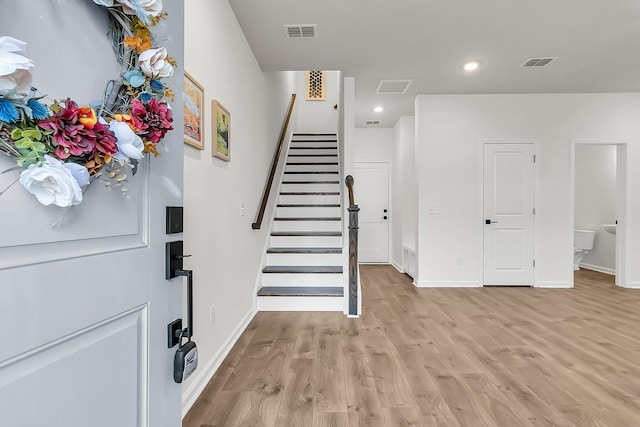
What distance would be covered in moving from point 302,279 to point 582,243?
217 inches

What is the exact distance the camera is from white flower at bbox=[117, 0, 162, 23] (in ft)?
2.17

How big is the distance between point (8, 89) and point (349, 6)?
109 inches

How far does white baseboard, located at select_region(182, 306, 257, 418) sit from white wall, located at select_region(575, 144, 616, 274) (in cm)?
668

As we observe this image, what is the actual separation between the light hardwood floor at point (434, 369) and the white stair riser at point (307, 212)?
5.01 ft

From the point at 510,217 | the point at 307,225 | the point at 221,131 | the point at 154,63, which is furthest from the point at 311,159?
the point at 154,63

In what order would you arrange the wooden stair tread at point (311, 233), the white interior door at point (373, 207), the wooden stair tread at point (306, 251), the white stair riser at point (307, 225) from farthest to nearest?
the white interior door at point (373, 207) < the white stair riser at point (307, 225) < the wooden stair tread at point (311, 233) < the wooden stair tread at point (306, 251)

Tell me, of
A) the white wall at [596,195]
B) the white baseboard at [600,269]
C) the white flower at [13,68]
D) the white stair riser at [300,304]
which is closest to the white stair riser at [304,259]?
the white stair riser at [300,304]

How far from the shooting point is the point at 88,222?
2.07 ft

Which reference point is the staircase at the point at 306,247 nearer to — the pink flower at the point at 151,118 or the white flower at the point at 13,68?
the pink flower at the point at 151,118

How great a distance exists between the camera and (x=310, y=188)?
5.20 m

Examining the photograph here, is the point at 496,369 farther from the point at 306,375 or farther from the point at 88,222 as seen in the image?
the point at 88,222

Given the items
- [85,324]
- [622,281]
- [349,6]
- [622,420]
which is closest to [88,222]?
[85,324]

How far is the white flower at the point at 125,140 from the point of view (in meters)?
0.62

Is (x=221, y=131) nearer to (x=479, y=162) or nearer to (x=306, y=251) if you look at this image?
(x=306, y=251)
